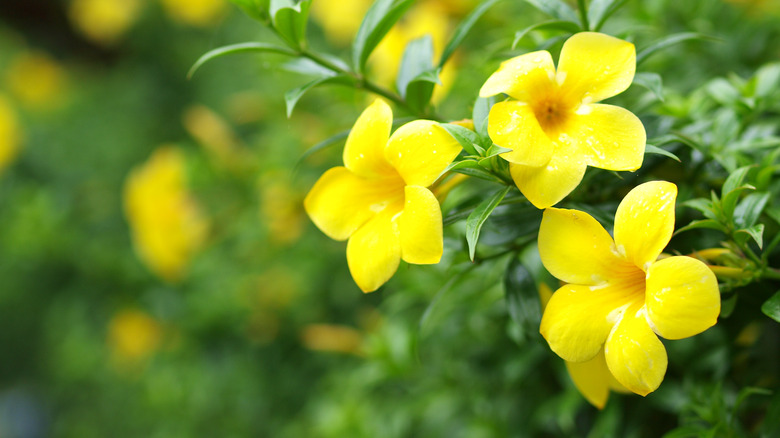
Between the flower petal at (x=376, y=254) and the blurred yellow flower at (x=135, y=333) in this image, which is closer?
the flower petal at (x=376, y=254)

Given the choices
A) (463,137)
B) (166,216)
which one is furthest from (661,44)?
(166,216)

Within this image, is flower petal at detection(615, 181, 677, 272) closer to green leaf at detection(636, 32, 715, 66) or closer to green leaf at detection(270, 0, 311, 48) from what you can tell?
green leaf at detection(636, 32, 715, 66)

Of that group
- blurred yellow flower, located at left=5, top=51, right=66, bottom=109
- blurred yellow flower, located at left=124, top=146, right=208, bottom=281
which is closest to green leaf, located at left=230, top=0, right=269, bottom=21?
blurred yellow flower, located at left=124, top=146, right=208, bottom=281

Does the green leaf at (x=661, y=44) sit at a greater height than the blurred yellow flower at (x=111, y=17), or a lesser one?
greater

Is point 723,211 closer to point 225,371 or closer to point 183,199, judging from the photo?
point 183,199

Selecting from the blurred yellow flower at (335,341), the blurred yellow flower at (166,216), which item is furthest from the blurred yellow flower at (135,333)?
the blurred yellow flower at (335,341)

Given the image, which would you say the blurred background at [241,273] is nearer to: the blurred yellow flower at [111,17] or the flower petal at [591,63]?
the blurred yellow flower at [111,17]

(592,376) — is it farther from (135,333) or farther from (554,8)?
(135,333)
